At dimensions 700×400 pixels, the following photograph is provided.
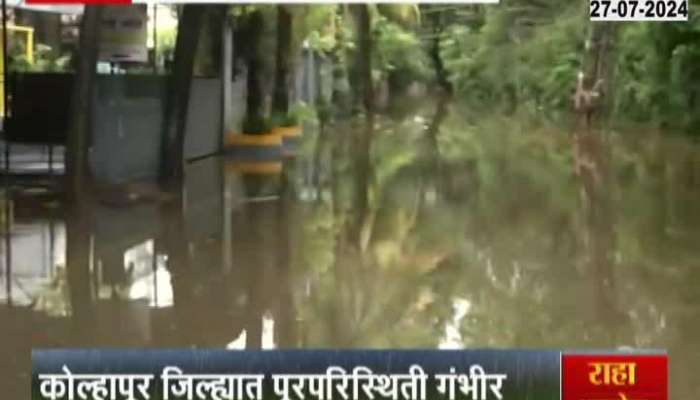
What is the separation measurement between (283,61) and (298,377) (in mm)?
19218

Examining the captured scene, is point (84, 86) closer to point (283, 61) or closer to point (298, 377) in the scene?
point (283, 61)

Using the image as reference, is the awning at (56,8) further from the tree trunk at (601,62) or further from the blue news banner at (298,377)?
the tree trunk at (601,62)

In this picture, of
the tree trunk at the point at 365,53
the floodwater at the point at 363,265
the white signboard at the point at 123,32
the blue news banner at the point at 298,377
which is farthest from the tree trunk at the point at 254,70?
the blue news banner at the point at 298,377

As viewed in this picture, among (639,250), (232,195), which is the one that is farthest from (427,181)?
(639,250)

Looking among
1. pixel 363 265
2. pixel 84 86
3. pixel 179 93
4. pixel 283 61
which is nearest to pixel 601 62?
pixel 283 61

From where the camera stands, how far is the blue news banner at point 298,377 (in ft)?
14.3

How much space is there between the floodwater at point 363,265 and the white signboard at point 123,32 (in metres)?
1.99

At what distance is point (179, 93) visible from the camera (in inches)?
638

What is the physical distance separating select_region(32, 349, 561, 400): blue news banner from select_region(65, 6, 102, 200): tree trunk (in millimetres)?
9913

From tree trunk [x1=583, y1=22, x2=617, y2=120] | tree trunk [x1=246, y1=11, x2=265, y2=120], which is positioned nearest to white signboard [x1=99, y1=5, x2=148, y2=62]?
tree trunk [x1=246, y1=11, x2=265, y2=120]

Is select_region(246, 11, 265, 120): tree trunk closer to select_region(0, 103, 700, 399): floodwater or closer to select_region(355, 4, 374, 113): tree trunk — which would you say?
select_region(0, 103, 700, 399): floodwater

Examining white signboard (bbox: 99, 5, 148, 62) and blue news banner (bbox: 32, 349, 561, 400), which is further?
white signboard (bbox: 99, 5, 148, 62)

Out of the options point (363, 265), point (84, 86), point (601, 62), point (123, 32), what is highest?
point (123, 32)

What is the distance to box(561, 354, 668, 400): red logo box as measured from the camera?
14.2 feet
